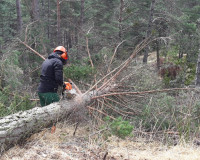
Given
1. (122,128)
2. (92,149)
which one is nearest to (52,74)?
(92,149)

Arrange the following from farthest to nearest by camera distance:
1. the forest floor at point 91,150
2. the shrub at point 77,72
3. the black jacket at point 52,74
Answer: the shrub at point 77,72 → the black jacket at point 52,74 → the forest floor at point 91,150

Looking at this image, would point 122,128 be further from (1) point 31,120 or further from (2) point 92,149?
(1) point 31,120

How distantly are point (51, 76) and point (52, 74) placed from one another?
53 mm

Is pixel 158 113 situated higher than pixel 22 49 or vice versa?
pixel 22 49

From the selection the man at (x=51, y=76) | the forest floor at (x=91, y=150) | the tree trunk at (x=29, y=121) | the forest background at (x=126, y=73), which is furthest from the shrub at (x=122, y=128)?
the man at (x=51, y=76)

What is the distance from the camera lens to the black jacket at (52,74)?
4.55 metres

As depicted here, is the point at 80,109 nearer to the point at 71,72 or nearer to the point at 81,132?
the point at 81,132

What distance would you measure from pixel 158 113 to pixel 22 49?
17.2 ft

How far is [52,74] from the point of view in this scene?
469cm

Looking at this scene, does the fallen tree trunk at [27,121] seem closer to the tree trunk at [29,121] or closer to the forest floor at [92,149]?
the tree trunk at [29,121]

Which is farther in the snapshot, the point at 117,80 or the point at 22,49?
the point at 22,49

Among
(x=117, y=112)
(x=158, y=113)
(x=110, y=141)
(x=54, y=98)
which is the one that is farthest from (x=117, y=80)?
(x=110, y=141)

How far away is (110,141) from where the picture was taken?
396cm

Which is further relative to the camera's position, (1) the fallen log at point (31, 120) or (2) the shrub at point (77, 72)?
(2) the shrub at point (77, 72)
